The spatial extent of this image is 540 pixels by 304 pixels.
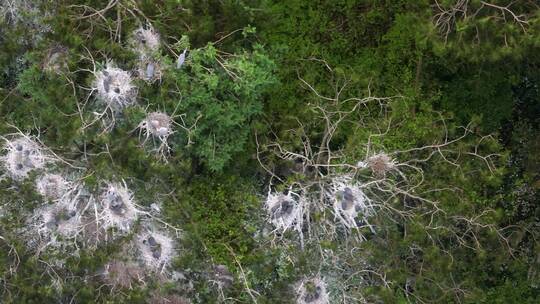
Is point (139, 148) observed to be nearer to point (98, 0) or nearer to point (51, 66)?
point (51, 66)

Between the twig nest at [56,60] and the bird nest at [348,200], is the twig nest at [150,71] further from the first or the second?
the bird nest at [348,200]

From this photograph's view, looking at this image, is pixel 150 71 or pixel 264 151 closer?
pixel 150 71

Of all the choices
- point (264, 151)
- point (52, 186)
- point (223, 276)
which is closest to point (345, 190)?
point (264, 151)

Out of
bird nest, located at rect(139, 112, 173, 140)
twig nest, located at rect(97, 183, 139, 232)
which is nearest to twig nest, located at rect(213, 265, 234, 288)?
twig nest, located at rect(97, 183, 139, 232)

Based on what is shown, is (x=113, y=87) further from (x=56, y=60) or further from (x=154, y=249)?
(x=154, y=249)

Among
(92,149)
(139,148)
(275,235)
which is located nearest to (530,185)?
(275,235)
